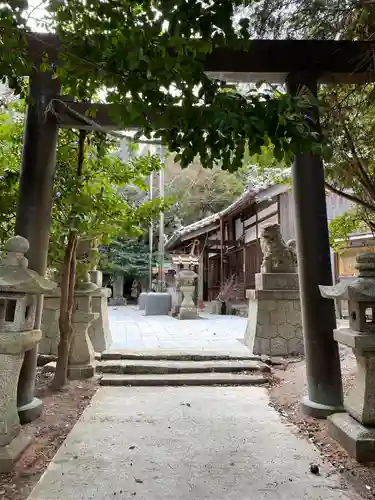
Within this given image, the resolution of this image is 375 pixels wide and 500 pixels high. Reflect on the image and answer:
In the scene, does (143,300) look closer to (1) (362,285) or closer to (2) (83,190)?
(2) (83,190)

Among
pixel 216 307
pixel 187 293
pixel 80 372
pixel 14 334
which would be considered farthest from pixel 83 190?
pixel 216 307

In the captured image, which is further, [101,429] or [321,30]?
[321,30]

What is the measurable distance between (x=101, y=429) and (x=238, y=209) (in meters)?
11.5

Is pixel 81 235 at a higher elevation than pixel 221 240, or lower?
lower

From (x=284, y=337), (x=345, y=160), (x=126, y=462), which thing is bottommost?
(x=126, y=462)

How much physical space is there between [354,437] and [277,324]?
3.81m

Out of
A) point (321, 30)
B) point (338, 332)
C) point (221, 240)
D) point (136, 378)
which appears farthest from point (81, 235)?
point (221, 240)

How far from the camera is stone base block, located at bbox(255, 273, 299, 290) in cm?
682

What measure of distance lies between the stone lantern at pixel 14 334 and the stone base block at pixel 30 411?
647 mm

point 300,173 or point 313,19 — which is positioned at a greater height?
point 313,19

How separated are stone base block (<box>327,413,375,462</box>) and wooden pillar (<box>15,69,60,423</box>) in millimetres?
2892

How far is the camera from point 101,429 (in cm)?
348

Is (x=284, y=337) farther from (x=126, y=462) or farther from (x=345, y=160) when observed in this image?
(x=126, y=462)

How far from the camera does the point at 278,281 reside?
269 inches
